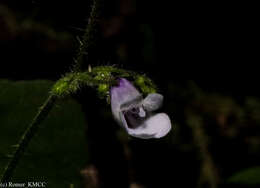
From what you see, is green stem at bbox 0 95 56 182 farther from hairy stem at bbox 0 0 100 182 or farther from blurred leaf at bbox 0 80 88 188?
blurred leaf at bbox 0 80 88 188

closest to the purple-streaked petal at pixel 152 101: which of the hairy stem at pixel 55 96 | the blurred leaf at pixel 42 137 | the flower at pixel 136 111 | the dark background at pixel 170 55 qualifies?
the flower at pixel 136 111

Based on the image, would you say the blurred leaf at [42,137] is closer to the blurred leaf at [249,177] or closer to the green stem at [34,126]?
the green stem at [34,126]

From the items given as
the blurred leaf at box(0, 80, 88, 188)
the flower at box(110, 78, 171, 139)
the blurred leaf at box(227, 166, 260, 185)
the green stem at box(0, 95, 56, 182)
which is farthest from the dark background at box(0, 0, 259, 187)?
the green stem at box(0, 95, 56, 182)

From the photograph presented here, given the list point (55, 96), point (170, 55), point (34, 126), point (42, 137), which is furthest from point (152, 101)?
point (170, 55)

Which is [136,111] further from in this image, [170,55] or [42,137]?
[170,55]

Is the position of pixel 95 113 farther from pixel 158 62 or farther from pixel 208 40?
pixel 208 40

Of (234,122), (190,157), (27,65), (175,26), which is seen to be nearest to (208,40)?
(175,26)
